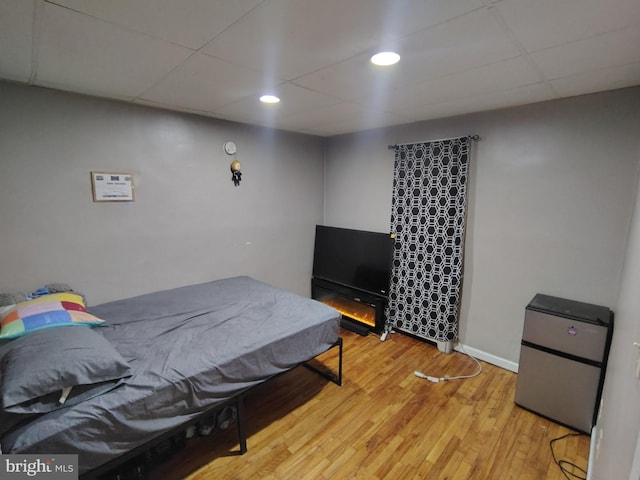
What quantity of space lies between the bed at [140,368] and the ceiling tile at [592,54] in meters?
2.13

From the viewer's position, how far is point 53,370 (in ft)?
4.21

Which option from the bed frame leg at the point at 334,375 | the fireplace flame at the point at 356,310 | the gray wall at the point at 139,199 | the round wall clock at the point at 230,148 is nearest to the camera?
the gray wall at the point at 139,199

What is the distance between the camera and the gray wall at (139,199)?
2.09m

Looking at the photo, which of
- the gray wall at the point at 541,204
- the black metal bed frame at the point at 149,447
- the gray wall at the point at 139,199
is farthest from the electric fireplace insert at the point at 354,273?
the black metal bed frame at the point at 149,447

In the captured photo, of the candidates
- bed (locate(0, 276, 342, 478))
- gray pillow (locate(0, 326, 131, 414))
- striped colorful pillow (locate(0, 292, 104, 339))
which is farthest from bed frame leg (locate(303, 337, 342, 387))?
striped colorful pillow (locate(0, 292, 104, 339))

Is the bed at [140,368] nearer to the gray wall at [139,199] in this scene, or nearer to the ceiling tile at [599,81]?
the gray wall at [139,199]

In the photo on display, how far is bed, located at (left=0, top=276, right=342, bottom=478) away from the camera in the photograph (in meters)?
1.25

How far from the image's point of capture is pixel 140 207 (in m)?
2.62

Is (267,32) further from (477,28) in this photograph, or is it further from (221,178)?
(221,178)

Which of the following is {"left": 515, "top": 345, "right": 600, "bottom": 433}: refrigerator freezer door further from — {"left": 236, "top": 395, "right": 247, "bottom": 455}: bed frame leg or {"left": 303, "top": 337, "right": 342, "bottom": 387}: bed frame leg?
{"left": 236, "top": 395, "right": 247, "bottom": 455}: bed frame leg

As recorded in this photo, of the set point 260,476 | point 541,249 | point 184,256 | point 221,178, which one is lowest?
point 260,476

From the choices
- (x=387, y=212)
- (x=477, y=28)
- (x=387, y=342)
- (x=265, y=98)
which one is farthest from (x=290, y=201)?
(x=477, y=28)

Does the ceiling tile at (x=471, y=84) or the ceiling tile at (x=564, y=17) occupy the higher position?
the ceiling tile at (x=471, y=84)

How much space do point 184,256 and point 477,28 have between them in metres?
2.83
